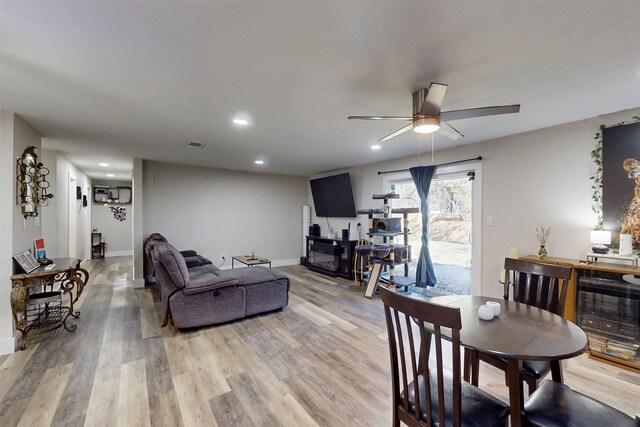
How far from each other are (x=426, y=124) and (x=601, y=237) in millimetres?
2280

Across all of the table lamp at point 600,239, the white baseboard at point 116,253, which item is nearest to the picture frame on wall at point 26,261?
the table lamp at point 600,239

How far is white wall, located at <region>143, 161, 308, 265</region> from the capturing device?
5.67m

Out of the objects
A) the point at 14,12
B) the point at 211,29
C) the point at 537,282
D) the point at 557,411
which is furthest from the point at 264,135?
the point at 557,411

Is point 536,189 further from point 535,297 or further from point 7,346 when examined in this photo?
point 7,346

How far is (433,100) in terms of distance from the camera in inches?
78.3

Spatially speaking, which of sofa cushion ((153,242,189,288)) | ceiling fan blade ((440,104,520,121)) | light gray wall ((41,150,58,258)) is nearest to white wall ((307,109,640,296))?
ceiling fan blade ((440,104,520,121))

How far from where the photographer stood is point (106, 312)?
12.5 ft

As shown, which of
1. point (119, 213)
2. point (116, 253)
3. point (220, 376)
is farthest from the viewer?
point (119, 213)

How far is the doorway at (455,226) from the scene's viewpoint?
410 cm

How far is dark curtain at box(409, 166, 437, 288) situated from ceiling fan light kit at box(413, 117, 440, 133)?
8.28 feet

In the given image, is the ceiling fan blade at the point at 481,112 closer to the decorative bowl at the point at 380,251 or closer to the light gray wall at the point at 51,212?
the decorative bowl at the point at 380,251

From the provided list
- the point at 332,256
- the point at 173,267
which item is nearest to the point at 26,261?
the point at 173,267

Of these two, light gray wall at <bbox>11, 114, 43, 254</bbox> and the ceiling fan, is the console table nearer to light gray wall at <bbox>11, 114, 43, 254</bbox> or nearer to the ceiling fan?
light gray wall at <bbox>11, 114, 43, 254</bbox>

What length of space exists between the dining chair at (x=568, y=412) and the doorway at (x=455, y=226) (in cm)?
291
